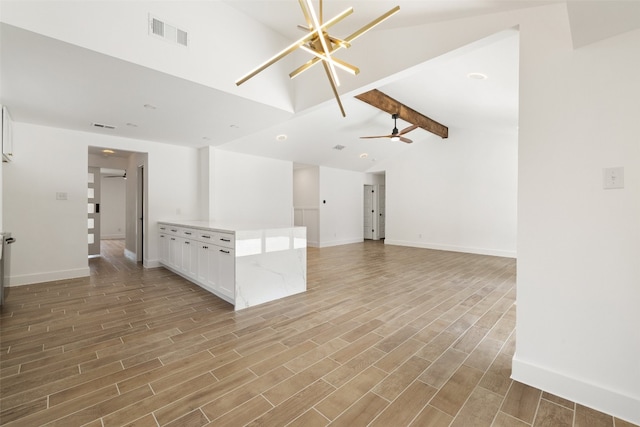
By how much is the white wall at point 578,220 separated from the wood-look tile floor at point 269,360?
0.24 m

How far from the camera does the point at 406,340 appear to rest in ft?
8.29

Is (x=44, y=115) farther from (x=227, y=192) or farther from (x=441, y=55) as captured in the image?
(x=441, y=55)

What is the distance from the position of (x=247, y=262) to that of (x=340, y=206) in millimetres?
6118

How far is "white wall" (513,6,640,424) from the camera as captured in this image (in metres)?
1.59

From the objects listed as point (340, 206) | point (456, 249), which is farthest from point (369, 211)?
point (456, 249)

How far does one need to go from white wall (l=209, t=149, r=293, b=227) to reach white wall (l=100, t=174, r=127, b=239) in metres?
7.02

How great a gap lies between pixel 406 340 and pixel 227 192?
5322mm

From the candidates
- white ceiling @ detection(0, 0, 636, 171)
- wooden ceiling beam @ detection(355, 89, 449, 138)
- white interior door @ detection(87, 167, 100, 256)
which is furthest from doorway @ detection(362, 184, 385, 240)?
white interior door @ detection(87, 167, 100, 256)

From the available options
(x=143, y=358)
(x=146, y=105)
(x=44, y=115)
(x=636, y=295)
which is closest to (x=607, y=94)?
(x=636, y=295)

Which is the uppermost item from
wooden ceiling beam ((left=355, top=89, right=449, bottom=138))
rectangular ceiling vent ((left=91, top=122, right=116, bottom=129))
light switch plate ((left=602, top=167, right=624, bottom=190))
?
wooden ceiling beam ((left=355, top=89, right=449, bottom=138))

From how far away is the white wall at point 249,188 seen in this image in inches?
255

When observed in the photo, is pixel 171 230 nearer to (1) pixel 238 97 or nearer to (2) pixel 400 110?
(1) pixel 238 97

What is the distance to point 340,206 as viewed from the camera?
920 cm

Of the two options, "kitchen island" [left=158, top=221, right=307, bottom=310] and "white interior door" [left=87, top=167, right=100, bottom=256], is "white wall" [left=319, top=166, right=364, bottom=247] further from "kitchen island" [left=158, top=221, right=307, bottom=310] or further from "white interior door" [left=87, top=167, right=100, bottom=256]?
"white interior door" [left=87, top=167, right=100, bottom=256]
